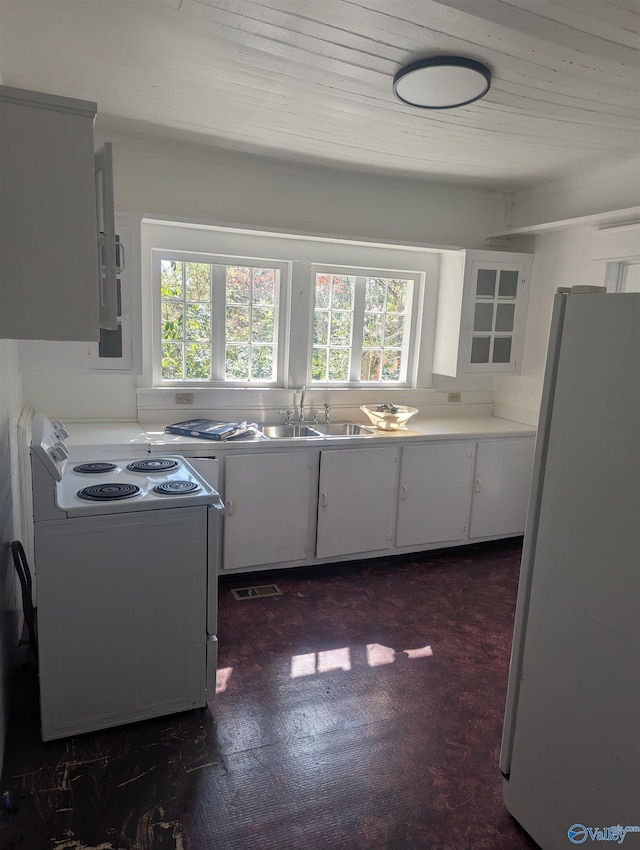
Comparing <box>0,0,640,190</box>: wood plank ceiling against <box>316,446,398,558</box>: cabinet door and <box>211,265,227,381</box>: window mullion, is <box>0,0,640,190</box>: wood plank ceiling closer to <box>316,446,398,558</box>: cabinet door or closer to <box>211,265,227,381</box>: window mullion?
<box>211,265,227,381</box>: window mullion

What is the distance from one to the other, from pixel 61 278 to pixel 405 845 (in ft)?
6.29

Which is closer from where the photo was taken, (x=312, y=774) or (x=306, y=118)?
(x=312, y=774)

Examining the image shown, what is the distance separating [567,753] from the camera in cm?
160

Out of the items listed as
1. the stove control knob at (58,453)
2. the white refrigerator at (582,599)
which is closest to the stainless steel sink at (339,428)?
the stove control knob at (58,453)

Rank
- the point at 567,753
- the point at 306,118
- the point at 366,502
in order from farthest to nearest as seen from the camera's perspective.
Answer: the point at 366,502
the point at 306,118
the point at 567,753

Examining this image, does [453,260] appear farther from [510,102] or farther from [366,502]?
[366,502]

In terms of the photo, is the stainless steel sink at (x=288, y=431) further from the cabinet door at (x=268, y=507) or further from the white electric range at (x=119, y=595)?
the white electric range at (x=119, y=595)

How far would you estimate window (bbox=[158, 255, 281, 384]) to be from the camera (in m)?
3.66

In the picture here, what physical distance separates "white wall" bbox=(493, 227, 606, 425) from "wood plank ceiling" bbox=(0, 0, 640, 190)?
2.11 feet

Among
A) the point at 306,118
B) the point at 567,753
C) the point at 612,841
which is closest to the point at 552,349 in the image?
the point at 567,753

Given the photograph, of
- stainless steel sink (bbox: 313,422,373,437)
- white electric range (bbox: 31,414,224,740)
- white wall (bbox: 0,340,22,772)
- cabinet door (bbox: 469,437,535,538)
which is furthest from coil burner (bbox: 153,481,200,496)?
cabinet door (bbox: 469,437,535,538)

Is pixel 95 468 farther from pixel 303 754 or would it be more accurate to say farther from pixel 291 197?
pixel 291 197

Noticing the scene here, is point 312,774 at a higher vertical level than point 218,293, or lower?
lower

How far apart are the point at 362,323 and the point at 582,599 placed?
9.62ft
